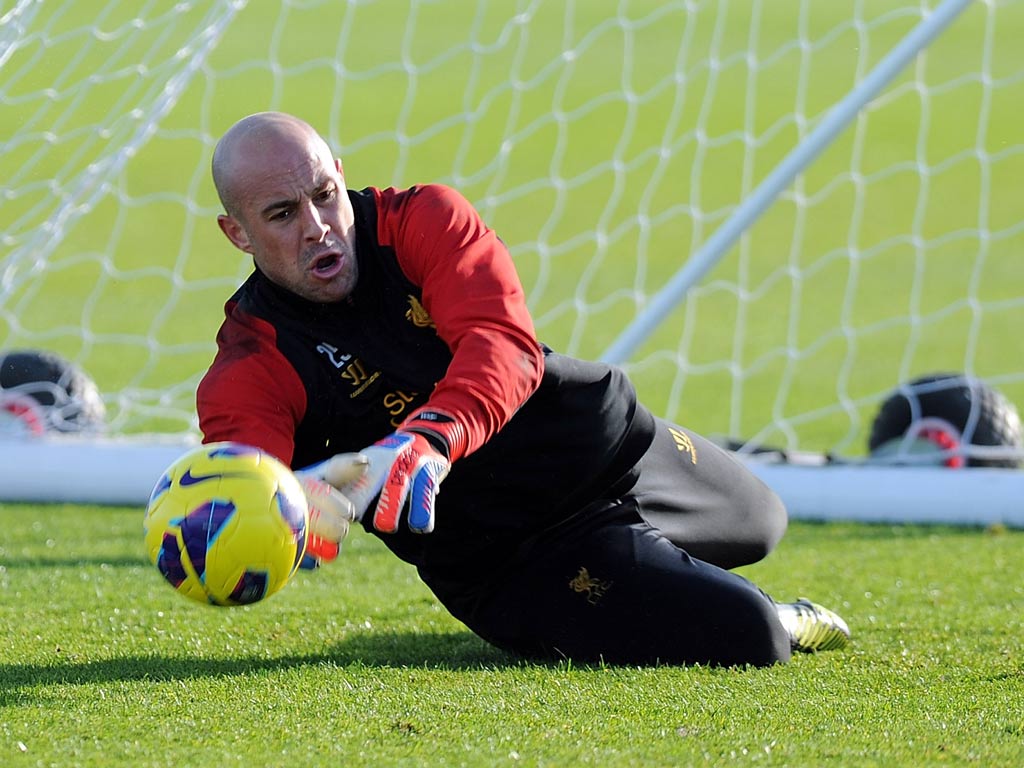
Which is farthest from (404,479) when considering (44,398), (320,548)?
(44,398)

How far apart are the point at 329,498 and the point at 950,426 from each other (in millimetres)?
3876

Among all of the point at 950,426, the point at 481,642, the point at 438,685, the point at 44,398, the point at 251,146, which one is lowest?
the point at 44,398

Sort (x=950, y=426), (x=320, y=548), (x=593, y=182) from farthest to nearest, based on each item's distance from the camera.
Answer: (x=593, y=182) → (x=950, y=426) → (x=320, y=548)

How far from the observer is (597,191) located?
15727mm

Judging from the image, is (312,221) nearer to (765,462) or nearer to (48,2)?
(48,2)

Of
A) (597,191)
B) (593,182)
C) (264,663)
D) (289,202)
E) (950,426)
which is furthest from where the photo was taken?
A: (593,182)

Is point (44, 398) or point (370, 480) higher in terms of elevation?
point (370, 480)

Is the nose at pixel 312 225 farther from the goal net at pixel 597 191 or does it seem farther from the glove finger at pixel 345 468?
the goal net at pixel 597 191

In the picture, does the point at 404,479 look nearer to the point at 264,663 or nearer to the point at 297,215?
the point at 297,215

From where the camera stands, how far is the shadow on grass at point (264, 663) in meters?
3.73

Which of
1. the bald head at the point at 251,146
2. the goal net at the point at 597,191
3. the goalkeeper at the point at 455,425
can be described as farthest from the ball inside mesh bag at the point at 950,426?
the bald head at the point at 251,146

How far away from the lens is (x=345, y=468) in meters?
3.22

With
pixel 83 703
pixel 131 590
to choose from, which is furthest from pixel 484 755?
pixel 131 590

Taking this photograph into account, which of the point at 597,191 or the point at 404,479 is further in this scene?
the point at 597,191
